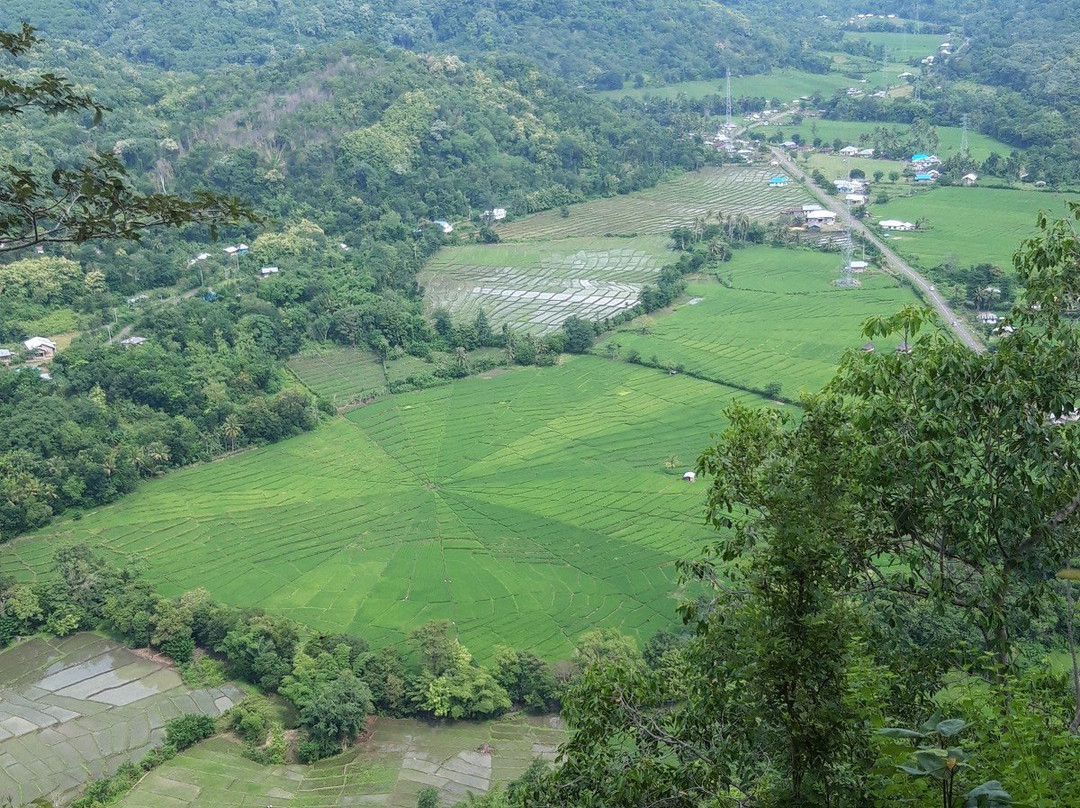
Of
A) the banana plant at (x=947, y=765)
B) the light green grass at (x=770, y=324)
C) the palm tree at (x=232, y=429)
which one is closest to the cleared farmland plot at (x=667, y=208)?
the light green grass at (x=770, y=324)

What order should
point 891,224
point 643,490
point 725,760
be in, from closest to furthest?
point 725,760 → point 643,490 → point 891,224

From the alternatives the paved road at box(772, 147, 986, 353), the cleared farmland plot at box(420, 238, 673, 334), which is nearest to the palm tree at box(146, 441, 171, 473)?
the cleared farmland plot at box(420, 238, 673, 334)

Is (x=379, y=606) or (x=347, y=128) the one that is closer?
(x=379, y=606)

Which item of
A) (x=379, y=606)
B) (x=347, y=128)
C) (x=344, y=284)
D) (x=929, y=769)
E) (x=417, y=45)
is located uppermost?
(x=417, y=45)

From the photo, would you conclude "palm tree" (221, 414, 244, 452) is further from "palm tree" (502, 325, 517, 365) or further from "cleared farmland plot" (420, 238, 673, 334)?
"cleared farmland plot" (420, 238, 673, 334)

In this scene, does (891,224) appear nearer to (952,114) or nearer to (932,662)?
(952,114)

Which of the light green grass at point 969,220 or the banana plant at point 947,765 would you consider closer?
the banana plant at point 947,765

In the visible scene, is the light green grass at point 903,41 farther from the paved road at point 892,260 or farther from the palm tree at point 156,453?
the palm tree at point 156,453

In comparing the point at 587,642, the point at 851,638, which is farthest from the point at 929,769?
the point at 587,642
